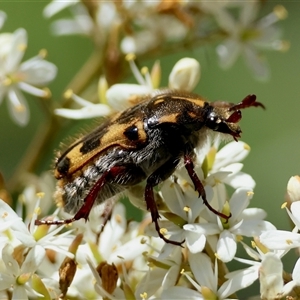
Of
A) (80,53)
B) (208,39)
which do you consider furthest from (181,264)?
(80,53)

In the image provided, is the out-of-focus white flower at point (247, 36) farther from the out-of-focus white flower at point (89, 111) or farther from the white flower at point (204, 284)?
the white flower at point (204, 284)

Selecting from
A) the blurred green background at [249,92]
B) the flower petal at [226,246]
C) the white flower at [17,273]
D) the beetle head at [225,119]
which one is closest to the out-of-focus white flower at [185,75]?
the beetle head at [225,119]

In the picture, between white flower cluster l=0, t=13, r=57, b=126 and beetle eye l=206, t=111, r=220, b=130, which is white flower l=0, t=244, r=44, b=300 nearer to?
beetle eye l=206, t=111, r=220, b=130

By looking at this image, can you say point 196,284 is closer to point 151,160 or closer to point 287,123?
point 151,160

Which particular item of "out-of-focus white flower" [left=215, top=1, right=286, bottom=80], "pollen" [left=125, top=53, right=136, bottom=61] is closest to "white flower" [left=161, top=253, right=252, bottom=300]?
"pollen" [left=125, top=53, right=136, bottom=61]

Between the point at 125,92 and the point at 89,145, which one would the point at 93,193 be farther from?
the point at 125,92

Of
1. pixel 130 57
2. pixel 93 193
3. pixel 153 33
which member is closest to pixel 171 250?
pixel 93 193
